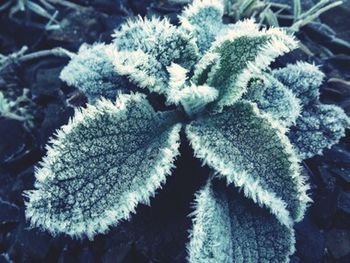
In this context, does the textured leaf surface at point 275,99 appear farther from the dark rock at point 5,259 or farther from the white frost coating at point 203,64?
the dark rock at point 5,259

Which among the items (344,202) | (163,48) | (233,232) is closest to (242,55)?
(163,48)

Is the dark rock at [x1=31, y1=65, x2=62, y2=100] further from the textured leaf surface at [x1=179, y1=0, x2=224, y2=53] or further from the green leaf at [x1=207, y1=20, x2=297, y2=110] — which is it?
the green leaf at [x1=207, y1=20, x2=297, y2=110]

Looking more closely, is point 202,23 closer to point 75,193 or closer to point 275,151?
point 275,151

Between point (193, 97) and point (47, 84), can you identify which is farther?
Answer: point (47, 84)

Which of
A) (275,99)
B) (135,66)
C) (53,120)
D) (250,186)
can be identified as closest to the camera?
(250,186)

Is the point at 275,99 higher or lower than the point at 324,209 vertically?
higher

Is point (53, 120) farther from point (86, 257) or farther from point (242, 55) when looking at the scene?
point (242, 55)

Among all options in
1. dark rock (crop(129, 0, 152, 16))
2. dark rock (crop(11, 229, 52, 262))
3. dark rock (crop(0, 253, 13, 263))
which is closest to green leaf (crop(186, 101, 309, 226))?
dark rock (crop(11, 229, 52, 262))
